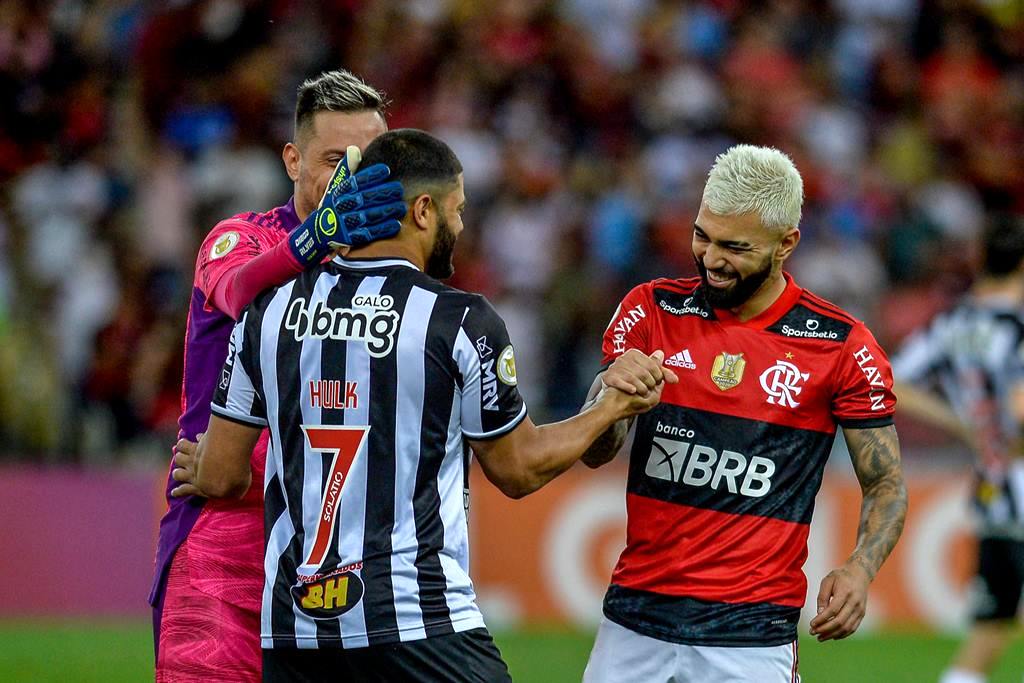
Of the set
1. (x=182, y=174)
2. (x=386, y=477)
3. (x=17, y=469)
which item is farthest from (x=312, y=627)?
(x=182, y=174)

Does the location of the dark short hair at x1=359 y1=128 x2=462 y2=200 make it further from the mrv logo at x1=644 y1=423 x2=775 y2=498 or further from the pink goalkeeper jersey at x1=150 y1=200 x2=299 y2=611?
the mrv logo at x1=644 y1=423 x2=775 y2=498

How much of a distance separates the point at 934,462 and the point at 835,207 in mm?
3077

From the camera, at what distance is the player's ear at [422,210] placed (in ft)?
13.6

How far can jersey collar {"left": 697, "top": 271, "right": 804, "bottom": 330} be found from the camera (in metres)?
4.87

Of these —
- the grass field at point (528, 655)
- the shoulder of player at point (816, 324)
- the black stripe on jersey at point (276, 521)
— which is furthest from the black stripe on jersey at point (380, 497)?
the grass field at point (528, 655)

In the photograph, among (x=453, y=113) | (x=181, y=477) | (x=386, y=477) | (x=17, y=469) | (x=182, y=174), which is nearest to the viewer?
(x=386, y=477)

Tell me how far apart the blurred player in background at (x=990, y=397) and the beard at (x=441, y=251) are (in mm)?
4343

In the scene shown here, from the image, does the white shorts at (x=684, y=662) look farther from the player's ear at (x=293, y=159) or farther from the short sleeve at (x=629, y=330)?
the player's ear at (x=293, y=159)

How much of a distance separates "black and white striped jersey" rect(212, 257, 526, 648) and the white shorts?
80 centimetres

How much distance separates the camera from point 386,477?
4023 millimetres

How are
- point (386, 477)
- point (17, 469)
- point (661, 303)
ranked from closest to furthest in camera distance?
point (386, 477)
point (661, 303)
point (17, 469)

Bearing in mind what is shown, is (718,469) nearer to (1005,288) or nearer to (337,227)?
(337,227)

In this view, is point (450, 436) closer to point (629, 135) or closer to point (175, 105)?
point (175, 105)

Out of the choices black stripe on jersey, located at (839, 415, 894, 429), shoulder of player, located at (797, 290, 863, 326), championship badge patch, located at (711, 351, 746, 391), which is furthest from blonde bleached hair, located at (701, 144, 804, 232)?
black stripe on jersey, located at (839, 415, 894, 429)
